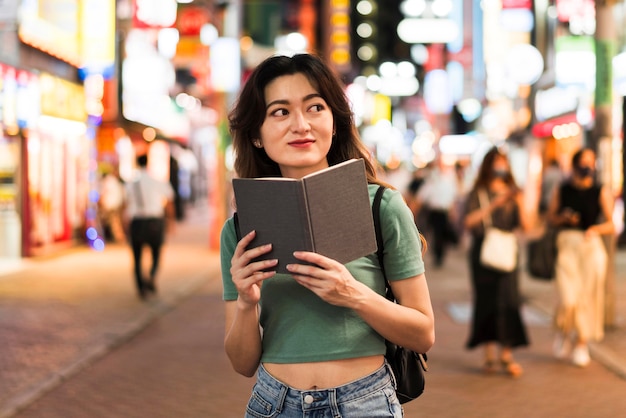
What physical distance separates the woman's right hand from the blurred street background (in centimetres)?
69

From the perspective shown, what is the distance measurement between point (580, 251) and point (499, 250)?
37.6 inches

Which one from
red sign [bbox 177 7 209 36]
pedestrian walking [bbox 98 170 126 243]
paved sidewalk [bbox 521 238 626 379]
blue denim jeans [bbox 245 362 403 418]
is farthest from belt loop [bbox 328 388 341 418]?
red sign [bbox 177 7 209 36]

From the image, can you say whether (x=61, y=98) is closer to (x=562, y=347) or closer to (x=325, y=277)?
(x=562, y=347)

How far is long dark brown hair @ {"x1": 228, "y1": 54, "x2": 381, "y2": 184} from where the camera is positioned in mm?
2777

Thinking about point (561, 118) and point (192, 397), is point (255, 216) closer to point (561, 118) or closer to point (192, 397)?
point (192, 397)

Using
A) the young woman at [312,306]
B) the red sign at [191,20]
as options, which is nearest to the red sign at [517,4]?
the red sign at [191,20]

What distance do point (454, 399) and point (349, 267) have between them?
16.0ft

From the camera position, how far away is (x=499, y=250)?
8.48 metres

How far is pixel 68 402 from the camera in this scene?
7207 mm

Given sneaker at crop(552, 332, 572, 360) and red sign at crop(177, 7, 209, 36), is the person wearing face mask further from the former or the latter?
red sign at crop(177, 7, 209, 36)

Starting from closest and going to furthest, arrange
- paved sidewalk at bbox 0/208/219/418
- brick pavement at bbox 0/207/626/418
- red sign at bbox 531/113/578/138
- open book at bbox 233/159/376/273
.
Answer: open book at bbox 233/159/376/273 < brick pavement at bbox 0/207/626/418 < paved sidewalk at bbox 0/208/219/418 < red sign at bbox 531/113/578/138

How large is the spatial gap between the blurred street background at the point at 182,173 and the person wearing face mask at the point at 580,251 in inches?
16.0

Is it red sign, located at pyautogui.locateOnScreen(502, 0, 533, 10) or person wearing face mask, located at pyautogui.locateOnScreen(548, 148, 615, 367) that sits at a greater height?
red sign, located at pyautogui.locateOnScreen(502, 0, 533, 10)

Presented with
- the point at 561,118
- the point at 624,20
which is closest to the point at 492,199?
the point at 624,20
